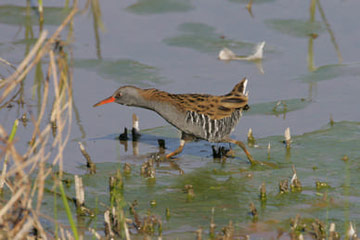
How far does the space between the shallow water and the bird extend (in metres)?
0.26

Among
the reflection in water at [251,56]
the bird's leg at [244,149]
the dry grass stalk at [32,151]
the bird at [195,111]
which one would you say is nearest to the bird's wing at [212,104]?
the bird at [195,111]

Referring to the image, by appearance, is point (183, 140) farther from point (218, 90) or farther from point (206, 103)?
point (218, 90)

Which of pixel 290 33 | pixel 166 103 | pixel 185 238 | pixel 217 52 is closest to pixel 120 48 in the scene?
pixel 217 52

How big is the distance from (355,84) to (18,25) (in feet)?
17.8

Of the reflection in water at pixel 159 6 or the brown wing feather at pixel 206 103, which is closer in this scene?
the brown wing feather at pixel 206 103

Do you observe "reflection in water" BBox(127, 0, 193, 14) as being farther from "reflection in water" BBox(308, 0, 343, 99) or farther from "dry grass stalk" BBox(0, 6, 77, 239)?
"dry grass stalk" BBox(0, 6, 77, 239)

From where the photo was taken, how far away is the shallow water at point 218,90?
6.47 meters

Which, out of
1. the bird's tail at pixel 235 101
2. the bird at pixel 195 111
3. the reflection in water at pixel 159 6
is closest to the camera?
the bird at pixel 195 111

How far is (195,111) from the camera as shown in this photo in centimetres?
768

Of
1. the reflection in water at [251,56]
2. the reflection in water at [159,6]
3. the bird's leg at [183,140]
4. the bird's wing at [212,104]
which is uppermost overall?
the reflection in water at [159,6]

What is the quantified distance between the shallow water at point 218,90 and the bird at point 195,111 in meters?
0.26

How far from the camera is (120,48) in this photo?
10961 millimetres

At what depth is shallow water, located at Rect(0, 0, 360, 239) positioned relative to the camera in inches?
255

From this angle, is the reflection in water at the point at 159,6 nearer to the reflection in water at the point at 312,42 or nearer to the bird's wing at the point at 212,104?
the reflection in water at the point at 312,42
